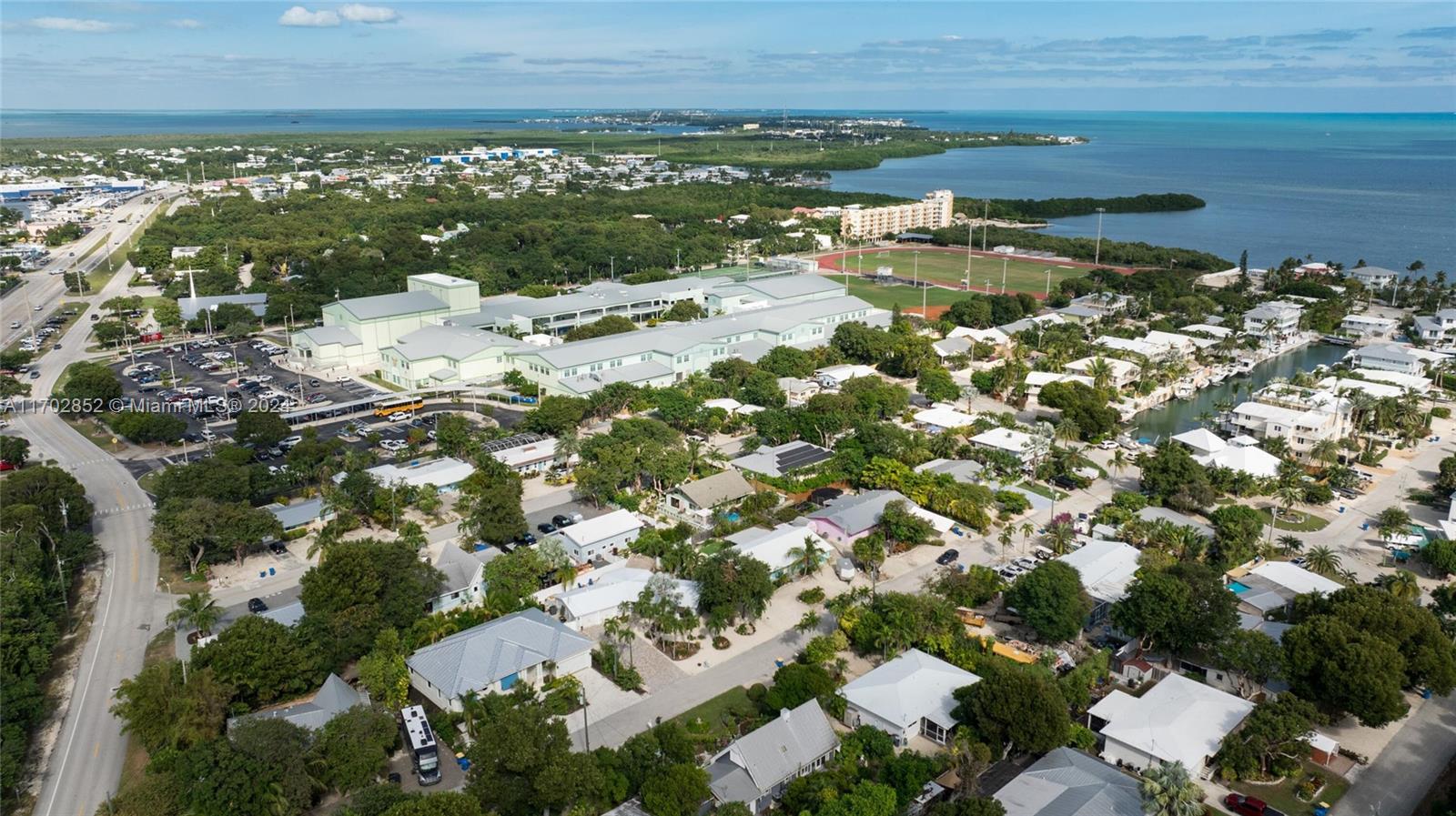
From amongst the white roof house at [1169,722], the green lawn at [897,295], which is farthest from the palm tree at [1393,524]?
the green lawn at [897,295]

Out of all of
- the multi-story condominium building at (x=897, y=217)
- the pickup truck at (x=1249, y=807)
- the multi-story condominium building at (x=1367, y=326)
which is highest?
the multi-story condominium building at (x=897, y=217)

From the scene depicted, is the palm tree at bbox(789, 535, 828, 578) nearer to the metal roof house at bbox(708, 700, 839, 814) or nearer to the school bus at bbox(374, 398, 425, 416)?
the metal roof house at bbox(708, 700, 839, 814)

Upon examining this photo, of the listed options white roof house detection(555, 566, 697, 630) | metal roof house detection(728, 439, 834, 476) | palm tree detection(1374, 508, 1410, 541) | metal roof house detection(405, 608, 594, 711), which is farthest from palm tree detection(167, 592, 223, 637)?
palm tree detection(1374, 508, 1410, 541)

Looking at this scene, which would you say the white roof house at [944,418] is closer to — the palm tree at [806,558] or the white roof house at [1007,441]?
the white roof house at [1007,441]

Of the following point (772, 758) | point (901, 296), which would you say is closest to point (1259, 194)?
point (901, 296)

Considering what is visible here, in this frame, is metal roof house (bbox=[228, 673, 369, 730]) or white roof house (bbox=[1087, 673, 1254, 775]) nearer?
white roof house (bbox=[1087, 673, 1254, 775])

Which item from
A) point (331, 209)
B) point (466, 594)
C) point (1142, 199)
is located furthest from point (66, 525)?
point (1142, 199)
